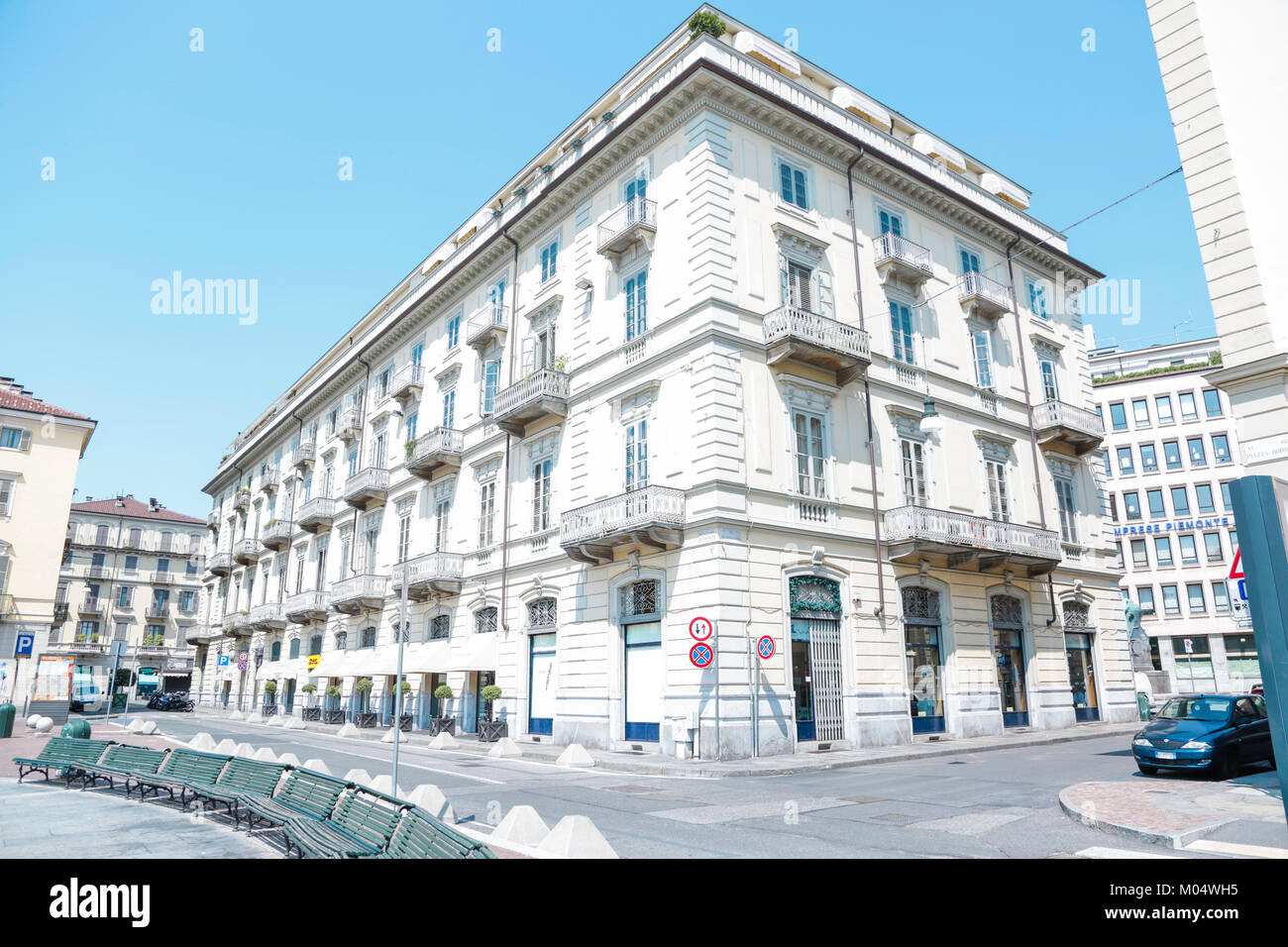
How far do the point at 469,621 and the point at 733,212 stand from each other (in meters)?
16.4

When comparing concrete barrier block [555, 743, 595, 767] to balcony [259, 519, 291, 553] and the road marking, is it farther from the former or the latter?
balcony [259, 519, 291, 553]

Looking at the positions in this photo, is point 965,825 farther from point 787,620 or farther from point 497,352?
point 497,352

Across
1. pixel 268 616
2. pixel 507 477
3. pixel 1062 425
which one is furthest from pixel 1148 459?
pixel 268 616

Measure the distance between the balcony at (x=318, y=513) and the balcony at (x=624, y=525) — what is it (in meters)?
22.2

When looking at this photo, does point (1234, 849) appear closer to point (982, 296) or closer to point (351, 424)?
point (982, 296)

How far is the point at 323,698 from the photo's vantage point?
39.0 meters

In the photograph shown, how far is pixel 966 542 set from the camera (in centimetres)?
2325

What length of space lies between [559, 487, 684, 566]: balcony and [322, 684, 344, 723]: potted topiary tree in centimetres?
1831

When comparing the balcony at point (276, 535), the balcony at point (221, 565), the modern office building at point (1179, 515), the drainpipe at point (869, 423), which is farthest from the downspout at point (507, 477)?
the modern office building at point (1179, 515)

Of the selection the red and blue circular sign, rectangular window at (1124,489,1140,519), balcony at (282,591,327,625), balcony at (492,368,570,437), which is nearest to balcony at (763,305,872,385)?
balcony at (492,368,570,437)

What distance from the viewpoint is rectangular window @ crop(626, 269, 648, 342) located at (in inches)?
920

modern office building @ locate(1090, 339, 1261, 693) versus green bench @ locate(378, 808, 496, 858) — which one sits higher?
modern office building @ locate(1090, 339, 1261, 693)

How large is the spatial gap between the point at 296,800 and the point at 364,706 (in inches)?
1103
